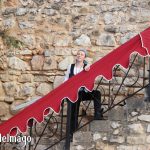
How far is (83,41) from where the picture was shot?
19.7 ft

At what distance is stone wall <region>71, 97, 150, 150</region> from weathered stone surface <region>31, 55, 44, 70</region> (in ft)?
5.27

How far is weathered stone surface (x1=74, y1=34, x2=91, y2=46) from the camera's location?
6.00m

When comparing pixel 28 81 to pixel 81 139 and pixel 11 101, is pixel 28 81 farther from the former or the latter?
pixel 81 139

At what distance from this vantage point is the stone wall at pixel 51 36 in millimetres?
5914

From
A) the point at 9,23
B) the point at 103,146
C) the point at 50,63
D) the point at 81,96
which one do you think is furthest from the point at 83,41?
the point at 103,146

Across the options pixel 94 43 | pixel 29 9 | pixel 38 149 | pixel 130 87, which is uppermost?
pixel 29 9

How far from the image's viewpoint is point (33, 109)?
183 inches

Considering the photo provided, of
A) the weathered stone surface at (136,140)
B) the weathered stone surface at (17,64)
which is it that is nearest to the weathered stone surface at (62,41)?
the weathered stone surface at (17,64)

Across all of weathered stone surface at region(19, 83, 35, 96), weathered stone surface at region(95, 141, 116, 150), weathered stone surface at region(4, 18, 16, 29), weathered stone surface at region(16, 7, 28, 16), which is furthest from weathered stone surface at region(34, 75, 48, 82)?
weathered stone surface at region(95, 141, 116, 150)

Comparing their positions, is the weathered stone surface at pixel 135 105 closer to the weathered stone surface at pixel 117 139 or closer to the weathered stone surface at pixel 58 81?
the weathered stone surface at pixel 117 139

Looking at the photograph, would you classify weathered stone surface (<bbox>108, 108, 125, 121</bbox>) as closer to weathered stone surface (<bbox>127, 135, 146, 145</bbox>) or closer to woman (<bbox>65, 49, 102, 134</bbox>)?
woman (<bbox>65, 49, 102, 134</bbox>)

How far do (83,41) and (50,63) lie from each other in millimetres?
608

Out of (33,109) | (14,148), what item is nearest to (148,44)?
(33,109)

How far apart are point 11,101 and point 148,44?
238cm
